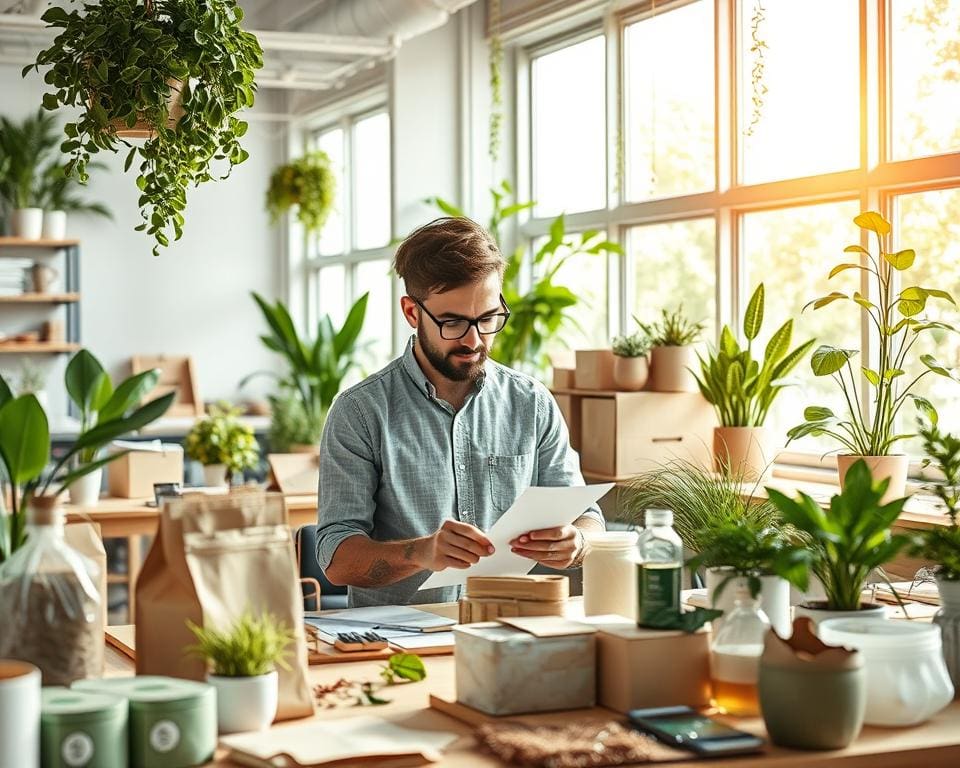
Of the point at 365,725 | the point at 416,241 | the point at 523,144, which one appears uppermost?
A: the point at 523,144

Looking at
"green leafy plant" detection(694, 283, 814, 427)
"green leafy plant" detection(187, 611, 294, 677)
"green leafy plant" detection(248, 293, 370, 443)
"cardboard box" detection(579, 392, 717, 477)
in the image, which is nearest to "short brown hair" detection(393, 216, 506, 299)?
"green leafy plant" detection(187, 611, 294, 677)

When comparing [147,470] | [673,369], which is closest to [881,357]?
[673,369]

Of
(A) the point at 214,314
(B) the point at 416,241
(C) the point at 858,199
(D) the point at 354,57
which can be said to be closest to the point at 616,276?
(C) the point at 858,199

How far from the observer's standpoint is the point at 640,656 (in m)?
1.67

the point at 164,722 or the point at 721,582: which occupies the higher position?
the point at 721,582

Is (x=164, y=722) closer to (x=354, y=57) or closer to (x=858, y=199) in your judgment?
(x=858, y=199)

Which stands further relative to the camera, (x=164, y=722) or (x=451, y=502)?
(x=451, y=502)

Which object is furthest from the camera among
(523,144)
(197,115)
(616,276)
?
(523,144)

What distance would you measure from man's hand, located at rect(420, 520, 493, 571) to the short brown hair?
611 mm

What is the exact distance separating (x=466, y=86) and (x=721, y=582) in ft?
15.8

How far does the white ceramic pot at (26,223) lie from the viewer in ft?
24.7

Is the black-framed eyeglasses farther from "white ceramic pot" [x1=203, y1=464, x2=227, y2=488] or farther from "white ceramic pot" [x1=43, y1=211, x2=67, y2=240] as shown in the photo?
"white ceramic pot" [x1=43, y1=211, x2=67, y2=240]

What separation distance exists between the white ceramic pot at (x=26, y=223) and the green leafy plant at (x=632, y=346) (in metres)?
4.39

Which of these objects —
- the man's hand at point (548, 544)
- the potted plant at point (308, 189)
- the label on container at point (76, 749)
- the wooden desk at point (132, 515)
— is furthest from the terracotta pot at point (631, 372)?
the potted plant at point (308, 189)
